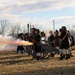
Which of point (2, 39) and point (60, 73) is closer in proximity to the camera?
point (60, 73)

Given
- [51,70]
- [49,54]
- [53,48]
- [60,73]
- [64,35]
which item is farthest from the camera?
[49,54]

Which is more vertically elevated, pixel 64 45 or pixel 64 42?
pixel 64 42

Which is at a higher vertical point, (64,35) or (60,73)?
(64,35)

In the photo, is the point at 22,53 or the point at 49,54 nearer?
the point at 49,54

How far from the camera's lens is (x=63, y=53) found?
22531 mm

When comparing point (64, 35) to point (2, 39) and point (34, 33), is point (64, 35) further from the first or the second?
point (2, 39)

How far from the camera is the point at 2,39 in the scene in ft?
63.8

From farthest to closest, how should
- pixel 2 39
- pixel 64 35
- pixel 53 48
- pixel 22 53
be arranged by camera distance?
pixel 22 53 → pixel 53 48 → pixel 64 35 → pixel 2 39

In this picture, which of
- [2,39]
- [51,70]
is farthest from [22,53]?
[51,70]

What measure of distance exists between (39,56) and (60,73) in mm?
7787

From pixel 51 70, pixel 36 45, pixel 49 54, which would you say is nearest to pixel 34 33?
pixel 36 45

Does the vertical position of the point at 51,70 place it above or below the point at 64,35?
below

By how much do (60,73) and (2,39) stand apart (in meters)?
5.59

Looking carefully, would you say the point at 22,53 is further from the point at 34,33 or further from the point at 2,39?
the point at 2,39
